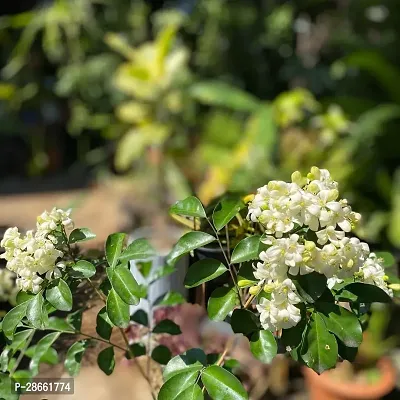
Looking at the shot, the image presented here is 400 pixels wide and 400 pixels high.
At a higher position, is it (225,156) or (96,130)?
(225,156)

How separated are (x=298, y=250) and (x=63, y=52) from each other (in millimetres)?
4421

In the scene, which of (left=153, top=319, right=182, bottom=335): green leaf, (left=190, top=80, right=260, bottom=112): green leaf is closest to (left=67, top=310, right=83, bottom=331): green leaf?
(left=153, top=319, right=182, bottom=335): green leaf

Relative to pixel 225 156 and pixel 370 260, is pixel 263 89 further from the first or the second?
pixel 370 260

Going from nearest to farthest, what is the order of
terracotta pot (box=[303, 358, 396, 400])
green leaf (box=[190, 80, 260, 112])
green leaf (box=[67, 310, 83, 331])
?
green leaf (box=[67, 310, 83, 331]) → terracotta pot (box=[303, 358, 396, 400]) → green leaf (box=[190, 80, 260, 112])

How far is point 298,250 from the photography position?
60cm

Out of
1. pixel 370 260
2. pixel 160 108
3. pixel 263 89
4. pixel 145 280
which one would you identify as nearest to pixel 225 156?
pixel 160 108

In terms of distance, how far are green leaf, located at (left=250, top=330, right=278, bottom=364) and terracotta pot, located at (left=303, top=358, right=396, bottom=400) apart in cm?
136

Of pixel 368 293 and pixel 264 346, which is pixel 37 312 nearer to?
pixel 264 346

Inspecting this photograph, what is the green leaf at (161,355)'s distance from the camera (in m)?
0.85

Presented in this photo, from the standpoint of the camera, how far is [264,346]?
0.65 meters

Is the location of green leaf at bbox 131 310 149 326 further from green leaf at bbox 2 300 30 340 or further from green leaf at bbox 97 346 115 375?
green leaf at bbox 2 300 30 340

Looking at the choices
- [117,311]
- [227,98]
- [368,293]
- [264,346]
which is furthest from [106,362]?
[227,98]

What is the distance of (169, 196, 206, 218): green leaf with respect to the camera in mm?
707

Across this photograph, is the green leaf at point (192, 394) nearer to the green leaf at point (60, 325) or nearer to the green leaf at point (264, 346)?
the green leaf at point (264, 346)
